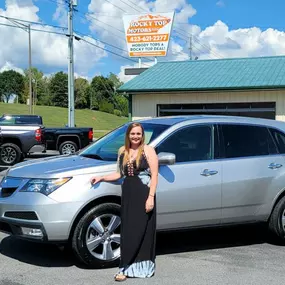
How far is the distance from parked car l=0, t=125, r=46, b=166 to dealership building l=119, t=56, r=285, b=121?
480cm

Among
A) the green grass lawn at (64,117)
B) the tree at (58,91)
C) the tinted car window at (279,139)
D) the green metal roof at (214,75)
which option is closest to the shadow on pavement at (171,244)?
the tinted car window at (279,139)

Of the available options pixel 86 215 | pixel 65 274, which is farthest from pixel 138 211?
pixel 65 274

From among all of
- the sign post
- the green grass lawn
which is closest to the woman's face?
the sign post

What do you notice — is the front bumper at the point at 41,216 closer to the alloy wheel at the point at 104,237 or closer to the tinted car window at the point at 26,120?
the alloy wheel at the point at 104,237

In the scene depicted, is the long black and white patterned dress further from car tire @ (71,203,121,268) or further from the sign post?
the sign post

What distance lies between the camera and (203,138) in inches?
235

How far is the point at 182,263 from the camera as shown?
550cm

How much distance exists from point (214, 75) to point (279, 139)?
13.9 meters

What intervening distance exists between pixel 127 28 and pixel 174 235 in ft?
75.0

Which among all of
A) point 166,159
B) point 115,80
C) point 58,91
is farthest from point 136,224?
point 115,80

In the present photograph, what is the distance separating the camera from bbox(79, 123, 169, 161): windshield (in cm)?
574

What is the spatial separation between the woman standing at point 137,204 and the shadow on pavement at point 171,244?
734 millimetres

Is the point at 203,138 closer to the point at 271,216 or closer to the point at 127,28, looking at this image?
the point at 271,216

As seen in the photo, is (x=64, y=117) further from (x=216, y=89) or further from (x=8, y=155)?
(x=8, y=155)
